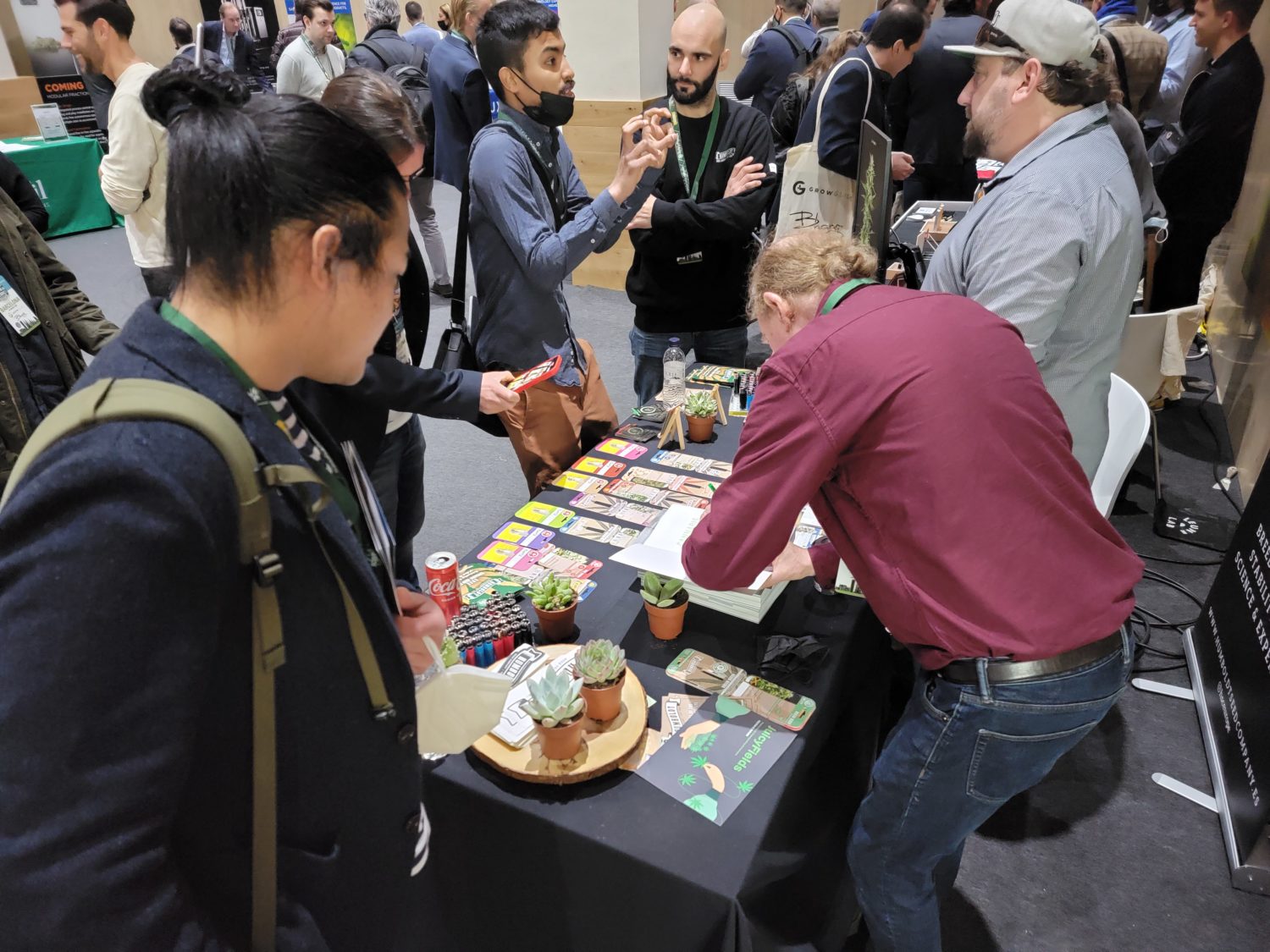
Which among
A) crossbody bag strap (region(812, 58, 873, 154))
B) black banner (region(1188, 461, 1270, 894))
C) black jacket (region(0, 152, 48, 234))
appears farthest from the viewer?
crossbody bag strap (region(812, 58, 873, 154))

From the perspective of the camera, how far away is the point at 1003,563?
3.90 feet

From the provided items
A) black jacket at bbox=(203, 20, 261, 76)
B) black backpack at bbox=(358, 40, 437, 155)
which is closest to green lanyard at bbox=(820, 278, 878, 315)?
black backpack at bbox=(358, 40, 437, 155)

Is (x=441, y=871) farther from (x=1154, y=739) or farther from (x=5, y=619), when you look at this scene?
(x=1154, y=739)

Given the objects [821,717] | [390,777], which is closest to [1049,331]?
[821,717]

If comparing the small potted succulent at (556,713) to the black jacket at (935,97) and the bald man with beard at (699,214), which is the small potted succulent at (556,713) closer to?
the bald man with beard at (699,214)

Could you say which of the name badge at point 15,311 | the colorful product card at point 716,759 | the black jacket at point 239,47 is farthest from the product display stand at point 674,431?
the black jacket at point 239,47

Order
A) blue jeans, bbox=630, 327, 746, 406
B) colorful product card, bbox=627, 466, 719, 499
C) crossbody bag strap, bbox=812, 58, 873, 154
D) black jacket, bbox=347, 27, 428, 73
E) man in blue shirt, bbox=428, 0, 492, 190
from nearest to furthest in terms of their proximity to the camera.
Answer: colorful product card, bbox=627, 466, 719, 499, blue jeans, bbox=630, 327, 746, 406, crossbody bag strap, bbox=812, 58, 873, 154, man in blue shirt, bbox=428, 0, 492, 190, black jacket, bbox=347, 27, 428, 73

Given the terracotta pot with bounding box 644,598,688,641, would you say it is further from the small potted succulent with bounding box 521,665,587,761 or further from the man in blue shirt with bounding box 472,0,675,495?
the man in blue shirt with bounding box 472,0,675,495

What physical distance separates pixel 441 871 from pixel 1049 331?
166 centimetres

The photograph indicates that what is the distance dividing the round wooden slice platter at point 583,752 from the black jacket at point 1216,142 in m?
4.38

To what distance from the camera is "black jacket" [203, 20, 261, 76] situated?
7.80 meters

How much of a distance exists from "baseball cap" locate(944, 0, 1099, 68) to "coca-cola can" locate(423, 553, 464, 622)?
172 cm

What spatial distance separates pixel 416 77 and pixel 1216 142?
441 cm

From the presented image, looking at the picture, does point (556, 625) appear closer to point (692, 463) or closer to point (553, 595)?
point (553, 595)
